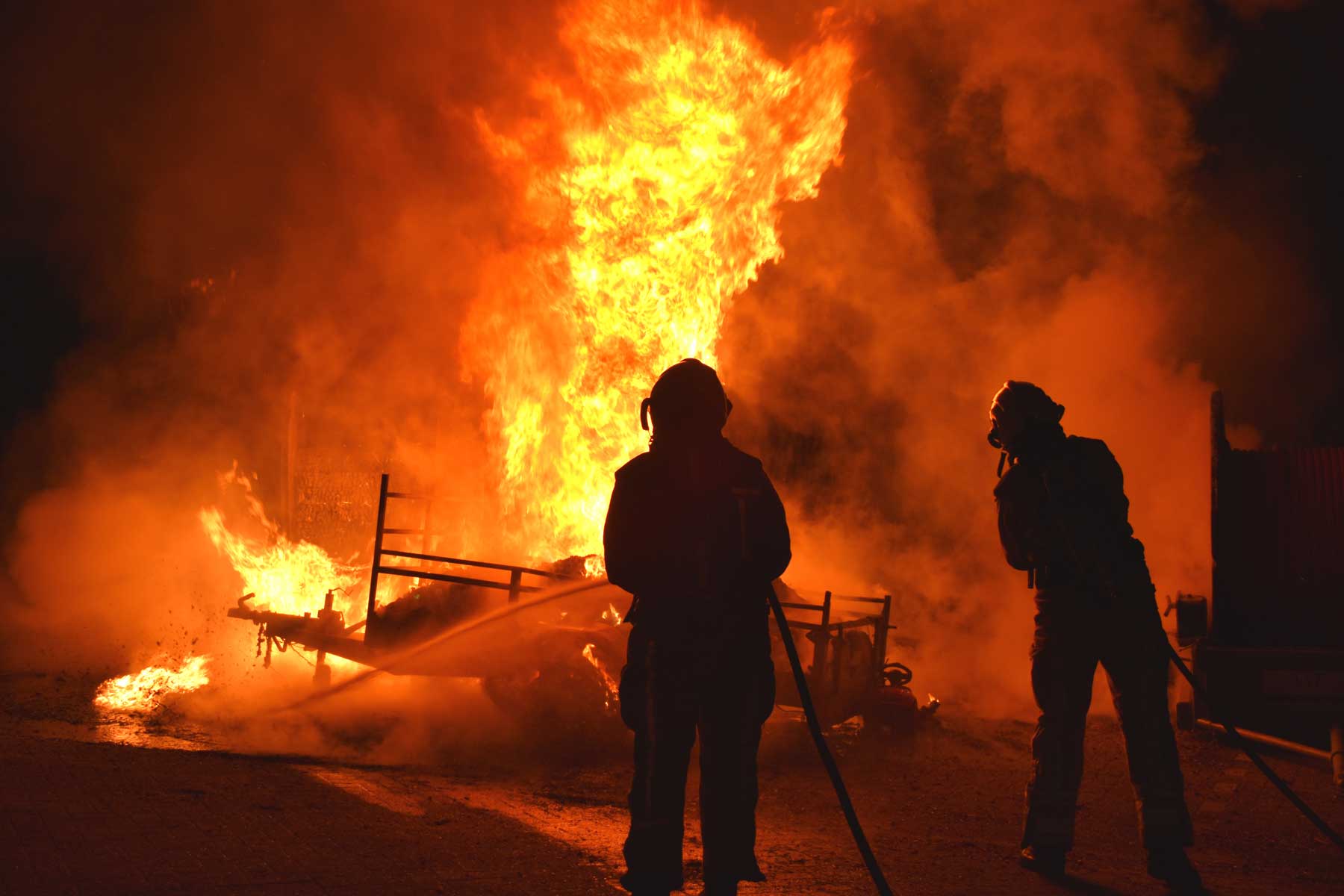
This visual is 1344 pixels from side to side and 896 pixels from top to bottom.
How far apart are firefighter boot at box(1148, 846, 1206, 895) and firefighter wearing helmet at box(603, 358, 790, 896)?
6.55ft

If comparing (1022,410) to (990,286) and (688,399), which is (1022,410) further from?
(990,286)

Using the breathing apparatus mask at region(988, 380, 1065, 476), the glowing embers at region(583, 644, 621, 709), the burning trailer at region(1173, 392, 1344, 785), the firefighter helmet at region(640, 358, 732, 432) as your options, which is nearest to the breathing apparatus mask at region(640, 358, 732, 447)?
the firefighter helmet at region(640, 358, 732, 432)

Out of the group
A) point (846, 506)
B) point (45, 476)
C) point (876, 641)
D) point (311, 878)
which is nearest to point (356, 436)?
point (45, 476)

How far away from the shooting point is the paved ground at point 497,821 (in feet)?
12.8

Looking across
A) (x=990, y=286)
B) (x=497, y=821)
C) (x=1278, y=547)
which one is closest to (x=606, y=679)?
(x=497, y=821)

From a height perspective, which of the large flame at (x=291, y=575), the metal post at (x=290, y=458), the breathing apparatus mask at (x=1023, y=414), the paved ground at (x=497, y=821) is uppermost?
the metal post at (x=290, y=458)

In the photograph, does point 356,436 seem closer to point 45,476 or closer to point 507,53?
point 45,476

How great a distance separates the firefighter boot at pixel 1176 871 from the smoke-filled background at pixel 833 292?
20.0 feet

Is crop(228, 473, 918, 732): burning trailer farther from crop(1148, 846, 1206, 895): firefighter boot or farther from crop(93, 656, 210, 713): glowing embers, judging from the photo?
crop(1148, 846, 1206, 895): firefighter boot

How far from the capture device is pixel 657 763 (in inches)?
136

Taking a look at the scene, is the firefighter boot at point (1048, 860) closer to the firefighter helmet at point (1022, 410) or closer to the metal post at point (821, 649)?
the firefighter helmet at point (1022, 410)

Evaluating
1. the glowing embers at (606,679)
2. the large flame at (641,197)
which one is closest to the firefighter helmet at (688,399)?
the glowing embers at (606,679)

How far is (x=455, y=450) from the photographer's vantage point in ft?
41.8

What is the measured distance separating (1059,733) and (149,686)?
313 inches
